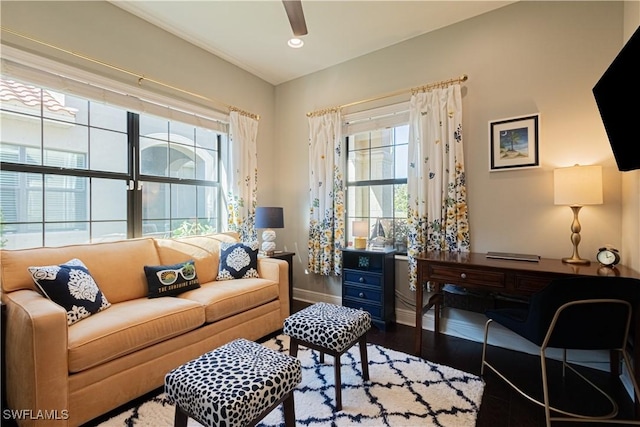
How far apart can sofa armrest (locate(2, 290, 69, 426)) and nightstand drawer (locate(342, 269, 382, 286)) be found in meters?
2.23

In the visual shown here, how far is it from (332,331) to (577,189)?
190cm

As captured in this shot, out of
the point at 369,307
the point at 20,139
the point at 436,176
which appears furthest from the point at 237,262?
the point at 436,176

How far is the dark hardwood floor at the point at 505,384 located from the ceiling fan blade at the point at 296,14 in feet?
8.00

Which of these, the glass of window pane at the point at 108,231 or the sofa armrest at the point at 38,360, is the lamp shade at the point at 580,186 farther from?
the glass of window pane at the point at 108,231

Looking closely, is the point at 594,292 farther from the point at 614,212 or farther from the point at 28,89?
the point at 28,89

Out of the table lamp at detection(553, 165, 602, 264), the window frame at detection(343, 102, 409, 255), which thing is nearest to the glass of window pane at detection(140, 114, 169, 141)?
the window frame at detection(343, 102, 409, 255)

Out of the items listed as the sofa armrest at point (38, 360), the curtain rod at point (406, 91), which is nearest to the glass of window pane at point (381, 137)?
the curtain rod at point (406, 91)

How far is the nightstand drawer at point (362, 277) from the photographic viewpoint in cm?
287

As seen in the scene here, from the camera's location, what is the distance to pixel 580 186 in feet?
6.53

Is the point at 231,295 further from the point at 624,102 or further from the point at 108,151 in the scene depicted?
the point at 624,102

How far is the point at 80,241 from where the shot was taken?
2434 millimetres

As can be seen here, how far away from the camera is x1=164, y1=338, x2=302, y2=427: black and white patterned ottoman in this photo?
113 cm

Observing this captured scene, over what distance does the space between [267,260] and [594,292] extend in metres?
2.38

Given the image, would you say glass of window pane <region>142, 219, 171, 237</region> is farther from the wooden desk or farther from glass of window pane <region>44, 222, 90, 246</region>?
the wooden desk
